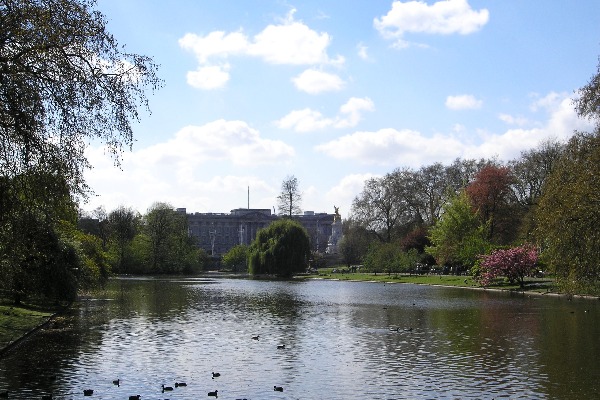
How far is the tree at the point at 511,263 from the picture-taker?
190ft

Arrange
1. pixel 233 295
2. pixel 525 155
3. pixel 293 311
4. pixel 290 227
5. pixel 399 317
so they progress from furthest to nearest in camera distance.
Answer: pixel 290 227
pixel 525 155
pixel 233 295
pixel 293 311
pixel 399 317

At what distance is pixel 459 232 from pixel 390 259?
15.2 metres

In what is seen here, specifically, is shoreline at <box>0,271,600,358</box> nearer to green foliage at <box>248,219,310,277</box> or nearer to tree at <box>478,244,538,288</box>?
tree at <box>478,244,538,288</box>

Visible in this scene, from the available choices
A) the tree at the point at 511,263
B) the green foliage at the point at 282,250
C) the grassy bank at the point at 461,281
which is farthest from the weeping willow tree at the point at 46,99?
the green foliage at the point at 282,250

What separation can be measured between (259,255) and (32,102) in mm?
79851

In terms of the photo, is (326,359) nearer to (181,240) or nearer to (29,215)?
(29,215)

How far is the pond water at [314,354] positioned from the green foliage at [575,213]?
106 inches

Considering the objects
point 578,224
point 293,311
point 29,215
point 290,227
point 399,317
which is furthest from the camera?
point 290,227

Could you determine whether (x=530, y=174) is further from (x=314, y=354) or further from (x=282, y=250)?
(x=314, y=354)

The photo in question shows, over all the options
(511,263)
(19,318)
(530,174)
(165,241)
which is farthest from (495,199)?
(19,318)

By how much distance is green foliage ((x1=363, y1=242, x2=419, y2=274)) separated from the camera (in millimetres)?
84062

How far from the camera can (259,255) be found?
94.0m

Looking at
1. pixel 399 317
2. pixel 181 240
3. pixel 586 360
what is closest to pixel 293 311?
pixel 399 317

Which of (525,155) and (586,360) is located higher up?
(525,155)
